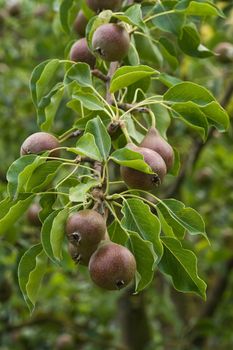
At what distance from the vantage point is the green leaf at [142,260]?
1.15 metres

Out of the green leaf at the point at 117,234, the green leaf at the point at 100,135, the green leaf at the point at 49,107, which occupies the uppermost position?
the green leaf at the point at 100,135

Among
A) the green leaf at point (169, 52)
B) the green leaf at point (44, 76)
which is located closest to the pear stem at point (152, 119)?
the green leaf at point (44, 76)

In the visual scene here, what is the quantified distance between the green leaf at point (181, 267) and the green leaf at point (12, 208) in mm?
262

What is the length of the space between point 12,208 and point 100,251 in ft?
0.69

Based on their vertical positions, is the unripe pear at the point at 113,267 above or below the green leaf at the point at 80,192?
below

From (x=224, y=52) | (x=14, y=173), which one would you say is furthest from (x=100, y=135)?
(x=224, y=52)

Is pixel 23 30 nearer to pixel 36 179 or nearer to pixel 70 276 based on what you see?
pixel 70 276

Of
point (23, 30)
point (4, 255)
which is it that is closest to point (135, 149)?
point (4, 255)

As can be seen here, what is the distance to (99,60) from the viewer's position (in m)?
1.46

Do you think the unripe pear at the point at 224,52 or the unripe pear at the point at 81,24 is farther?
the unripe pear at the point at 224,52

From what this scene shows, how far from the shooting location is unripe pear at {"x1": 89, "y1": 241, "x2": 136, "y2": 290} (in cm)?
109

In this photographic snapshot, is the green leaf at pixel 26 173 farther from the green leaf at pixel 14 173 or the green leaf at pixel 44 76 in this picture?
the green leaf at pixel 44 76

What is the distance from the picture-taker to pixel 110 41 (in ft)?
4.34

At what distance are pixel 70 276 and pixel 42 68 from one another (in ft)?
7.91
